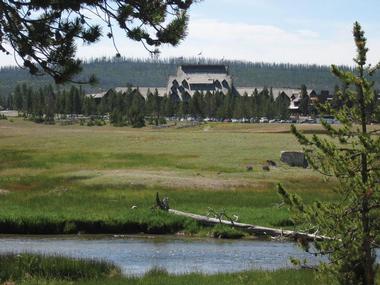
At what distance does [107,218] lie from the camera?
34094 millimetres

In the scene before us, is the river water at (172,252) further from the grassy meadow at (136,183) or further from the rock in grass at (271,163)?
the rock in grass at (271,163)

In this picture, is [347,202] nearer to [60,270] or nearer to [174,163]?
[60,270]

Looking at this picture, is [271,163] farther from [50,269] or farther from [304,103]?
[304,103]

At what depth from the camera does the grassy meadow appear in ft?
111

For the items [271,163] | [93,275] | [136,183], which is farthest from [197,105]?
[93,275]

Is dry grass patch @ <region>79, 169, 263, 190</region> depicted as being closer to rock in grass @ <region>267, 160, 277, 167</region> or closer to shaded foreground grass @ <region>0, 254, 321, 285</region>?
rock in grass @ <region>267, 160, 277, 167</region>

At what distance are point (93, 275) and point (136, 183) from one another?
28.9 meters

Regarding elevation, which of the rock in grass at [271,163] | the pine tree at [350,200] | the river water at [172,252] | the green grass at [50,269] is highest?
the pine tree at [350,200]

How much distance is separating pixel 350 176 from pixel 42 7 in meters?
9.92

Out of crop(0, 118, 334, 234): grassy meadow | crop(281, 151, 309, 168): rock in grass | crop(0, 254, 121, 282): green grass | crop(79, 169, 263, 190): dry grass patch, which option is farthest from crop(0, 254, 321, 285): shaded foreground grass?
crop(281, 151, 309, 168): rock in grass

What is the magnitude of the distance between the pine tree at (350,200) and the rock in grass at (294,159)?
157 ft

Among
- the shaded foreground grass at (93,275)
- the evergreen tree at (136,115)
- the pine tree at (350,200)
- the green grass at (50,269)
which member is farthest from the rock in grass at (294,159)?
the evergreen tree at (136,115)

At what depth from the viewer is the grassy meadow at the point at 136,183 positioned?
33.9 m

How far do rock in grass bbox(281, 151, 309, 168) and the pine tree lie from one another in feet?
157
